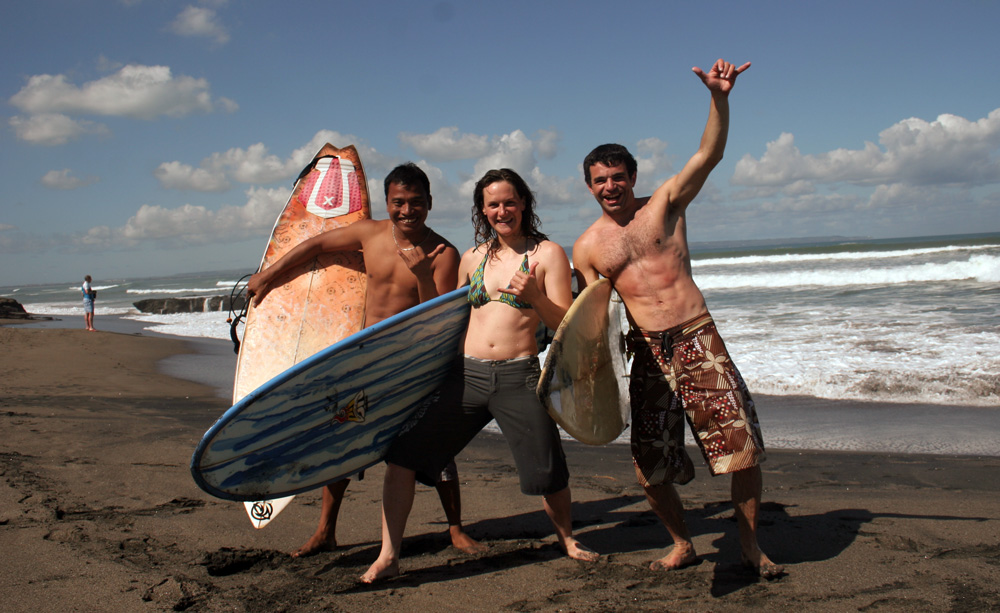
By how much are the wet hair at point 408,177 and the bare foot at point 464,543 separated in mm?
1614

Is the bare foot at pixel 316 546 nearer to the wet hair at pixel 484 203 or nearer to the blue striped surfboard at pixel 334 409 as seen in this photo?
the blue striped surfboard at pixel 334 409

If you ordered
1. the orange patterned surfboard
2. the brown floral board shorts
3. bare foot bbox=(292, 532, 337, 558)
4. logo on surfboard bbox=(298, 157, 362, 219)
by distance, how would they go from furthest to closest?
logo on surfboard bbox=(298, 157, 362, 219) → the orange patterned surfboard → bare foot bbox=(292, 532, 337, 558) → the brown floral board shorts

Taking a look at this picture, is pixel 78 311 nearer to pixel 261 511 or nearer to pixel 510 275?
pixel 261 511

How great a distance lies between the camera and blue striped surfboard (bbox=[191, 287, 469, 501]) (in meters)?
2.66

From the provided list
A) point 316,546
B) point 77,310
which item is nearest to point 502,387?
point 316,546

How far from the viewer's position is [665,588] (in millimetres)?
2596

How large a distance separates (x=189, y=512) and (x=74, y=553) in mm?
703

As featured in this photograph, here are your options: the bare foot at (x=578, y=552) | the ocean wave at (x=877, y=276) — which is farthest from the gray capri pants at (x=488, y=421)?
the ocean wave at (x=877, y=276)

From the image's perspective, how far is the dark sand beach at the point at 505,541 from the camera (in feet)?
8.27

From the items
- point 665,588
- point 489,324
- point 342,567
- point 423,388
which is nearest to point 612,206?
point 489,324

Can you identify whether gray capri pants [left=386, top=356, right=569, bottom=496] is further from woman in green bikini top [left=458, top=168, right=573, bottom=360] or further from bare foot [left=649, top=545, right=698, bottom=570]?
bare foot [left=649, top=545, right=698, bottom=570]

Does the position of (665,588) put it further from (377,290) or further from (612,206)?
(377,290)

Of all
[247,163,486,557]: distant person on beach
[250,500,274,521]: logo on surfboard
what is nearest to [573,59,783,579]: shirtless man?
[247,163,486,557]: distant person on beach

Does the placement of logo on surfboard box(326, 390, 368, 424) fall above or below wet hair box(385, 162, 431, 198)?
below
